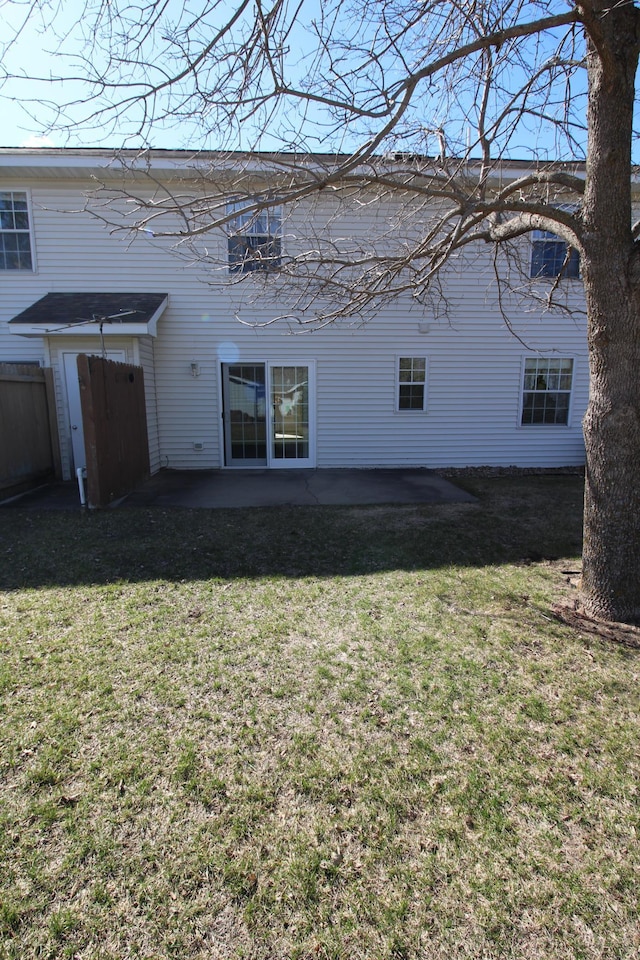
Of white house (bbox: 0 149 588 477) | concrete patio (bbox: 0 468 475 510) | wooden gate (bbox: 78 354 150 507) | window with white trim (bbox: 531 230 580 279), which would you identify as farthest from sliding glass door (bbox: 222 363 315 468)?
window with white trim (bbox: 531 230 580 279)

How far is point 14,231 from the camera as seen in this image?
942cm

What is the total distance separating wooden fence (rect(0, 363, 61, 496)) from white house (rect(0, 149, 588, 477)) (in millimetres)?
285

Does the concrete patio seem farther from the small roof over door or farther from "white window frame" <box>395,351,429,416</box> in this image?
the small roof over door

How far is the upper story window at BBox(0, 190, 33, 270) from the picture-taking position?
30.8ft

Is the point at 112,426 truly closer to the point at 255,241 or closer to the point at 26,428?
the point at 26,428

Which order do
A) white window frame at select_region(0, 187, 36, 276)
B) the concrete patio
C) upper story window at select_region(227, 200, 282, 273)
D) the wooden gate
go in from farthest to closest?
white window frame at select_region(0, 187, 36, 276), the concrete patio, the wooden gate, upper story window at select_region(227, 200, 282, 273)

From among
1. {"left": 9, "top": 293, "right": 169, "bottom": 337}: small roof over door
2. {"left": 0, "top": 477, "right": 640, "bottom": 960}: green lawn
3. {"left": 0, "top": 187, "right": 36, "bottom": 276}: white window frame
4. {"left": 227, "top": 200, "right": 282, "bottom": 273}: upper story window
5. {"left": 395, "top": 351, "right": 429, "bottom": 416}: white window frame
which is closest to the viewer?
{"left": 0, "top": 477, "right": 640, "bottom": 960}: green lawn

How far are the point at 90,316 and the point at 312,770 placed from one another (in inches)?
326

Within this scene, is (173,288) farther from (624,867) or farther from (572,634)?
(624,867)

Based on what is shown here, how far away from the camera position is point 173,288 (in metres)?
9.76

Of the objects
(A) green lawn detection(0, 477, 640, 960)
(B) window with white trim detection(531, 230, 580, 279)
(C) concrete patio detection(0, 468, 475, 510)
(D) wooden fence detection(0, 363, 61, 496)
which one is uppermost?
(B) window with white trim detection(531, 230, 580, 279)

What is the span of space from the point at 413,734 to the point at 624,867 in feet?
3.27

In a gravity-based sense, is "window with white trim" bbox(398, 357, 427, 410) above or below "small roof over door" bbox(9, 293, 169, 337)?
below

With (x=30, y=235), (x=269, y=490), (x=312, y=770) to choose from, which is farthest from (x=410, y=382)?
(x=312, y=770)
